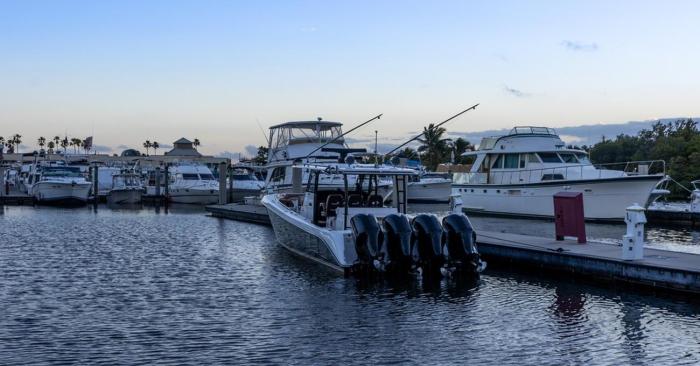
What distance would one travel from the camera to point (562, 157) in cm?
3669

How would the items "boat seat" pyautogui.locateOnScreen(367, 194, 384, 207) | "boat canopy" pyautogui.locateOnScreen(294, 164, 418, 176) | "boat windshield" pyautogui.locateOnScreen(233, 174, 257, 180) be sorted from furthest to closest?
"boat windshield" pyautogui.locateOnScreen(233, 174, 257, 180) → "boat seat" pyautogui.locateOnScreen(367, 194, 384, 207) → "boat canopy" pyautogui.locateOnScreen(294, 164, 418, 176)

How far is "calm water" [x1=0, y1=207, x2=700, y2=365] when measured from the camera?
36.4 ft

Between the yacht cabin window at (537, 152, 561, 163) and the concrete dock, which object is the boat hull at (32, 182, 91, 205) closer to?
the concrete dock

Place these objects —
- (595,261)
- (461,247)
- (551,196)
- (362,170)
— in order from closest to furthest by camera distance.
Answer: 1. (595,261)
2. (461,247)
3. (362,170)
4. (551,196)

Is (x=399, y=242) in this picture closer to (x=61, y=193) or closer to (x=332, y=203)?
(x=332, y=203)

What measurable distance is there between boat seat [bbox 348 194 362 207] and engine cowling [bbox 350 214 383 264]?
233 cm

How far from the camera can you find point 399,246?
17.1m

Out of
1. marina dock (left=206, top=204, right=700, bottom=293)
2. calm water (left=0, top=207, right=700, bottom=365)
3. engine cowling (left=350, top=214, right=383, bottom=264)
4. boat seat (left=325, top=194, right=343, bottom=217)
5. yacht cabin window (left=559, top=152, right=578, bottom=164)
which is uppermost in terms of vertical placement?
yacht cabin window (left=559, top=152, right=578, bottom=164)

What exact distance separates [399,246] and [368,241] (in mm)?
734

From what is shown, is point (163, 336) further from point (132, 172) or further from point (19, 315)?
point (132, 172)

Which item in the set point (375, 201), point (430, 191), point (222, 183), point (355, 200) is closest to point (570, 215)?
point (375, 201)

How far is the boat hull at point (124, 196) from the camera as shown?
56125mm

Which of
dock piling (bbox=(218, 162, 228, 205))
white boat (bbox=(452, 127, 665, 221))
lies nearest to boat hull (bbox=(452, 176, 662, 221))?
white boat (bbox=(452, 127, 665, 221))

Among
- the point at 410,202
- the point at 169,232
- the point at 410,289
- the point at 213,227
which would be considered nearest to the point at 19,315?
the point at 410,289
